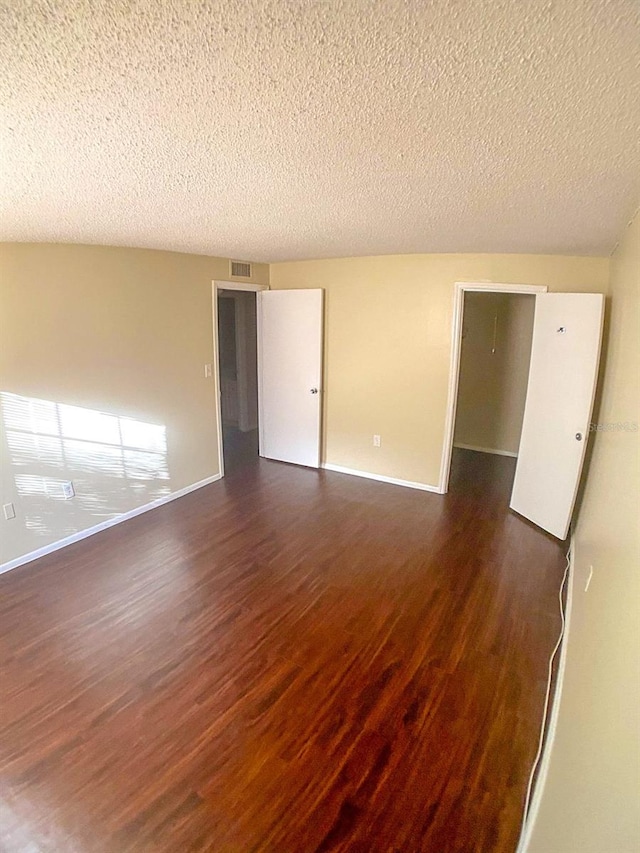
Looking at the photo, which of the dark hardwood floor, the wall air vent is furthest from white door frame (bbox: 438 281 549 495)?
Result: the wall air vent

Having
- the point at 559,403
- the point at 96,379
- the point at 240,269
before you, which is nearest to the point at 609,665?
the point at 559,403

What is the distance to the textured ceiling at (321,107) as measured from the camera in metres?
0.70

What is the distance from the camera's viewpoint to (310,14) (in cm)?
70

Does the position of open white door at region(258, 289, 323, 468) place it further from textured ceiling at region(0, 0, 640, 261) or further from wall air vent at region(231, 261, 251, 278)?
textured ceiling at region(0, 0, 640, 261)

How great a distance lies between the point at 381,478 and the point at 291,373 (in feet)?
5.16

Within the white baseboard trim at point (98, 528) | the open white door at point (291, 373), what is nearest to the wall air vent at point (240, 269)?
the open white door at point (291, 373)

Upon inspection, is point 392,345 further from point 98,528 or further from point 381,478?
point 98,528

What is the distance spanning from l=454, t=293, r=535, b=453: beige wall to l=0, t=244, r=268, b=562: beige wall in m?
3.26

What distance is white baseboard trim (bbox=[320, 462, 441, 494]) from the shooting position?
4.29m

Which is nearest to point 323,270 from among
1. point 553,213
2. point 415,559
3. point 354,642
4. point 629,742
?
point 553,213

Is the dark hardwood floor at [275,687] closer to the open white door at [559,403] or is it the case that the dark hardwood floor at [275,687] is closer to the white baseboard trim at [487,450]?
the open white door at [559,403]

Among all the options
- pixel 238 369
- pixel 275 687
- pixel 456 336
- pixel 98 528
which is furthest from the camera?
pixel 238 369

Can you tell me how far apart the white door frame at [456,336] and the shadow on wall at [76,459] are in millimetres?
2703

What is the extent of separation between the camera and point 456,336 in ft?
12.7
